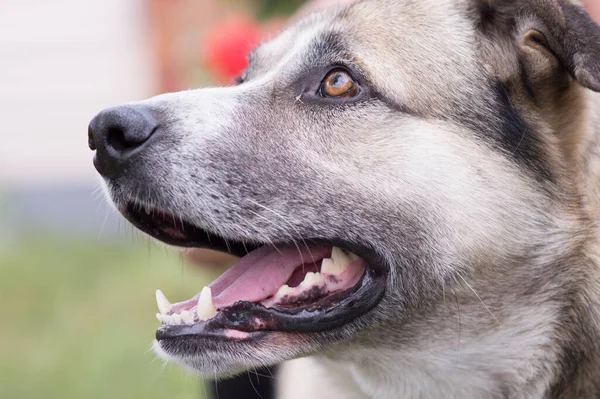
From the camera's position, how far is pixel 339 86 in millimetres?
2896

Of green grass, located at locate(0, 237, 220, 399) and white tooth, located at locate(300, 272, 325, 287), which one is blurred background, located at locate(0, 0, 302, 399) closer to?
green grass, located at locate(0, 237, 220, 399)

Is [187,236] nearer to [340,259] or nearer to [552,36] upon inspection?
[340,259]

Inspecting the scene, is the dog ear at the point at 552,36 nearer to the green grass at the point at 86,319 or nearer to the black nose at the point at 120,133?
the black nose at the point at 120,133

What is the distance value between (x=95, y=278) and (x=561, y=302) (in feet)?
17.7

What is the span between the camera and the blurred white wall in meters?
12.2

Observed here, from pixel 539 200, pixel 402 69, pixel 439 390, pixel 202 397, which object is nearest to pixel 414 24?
pixel 402 69

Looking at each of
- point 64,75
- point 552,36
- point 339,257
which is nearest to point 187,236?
point 339,257

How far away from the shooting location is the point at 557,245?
9.23ft

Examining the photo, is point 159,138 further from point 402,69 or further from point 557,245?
point 557,245

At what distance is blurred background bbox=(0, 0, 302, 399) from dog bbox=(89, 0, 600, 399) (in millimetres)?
470

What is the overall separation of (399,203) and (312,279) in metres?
0.36

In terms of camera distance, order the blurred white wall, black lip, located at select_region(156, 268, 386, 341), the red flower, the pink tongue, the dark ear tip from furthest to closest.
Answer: the blurred white wall, the red flower, the pink tongue, black lip, located at select_region(156, 268, 386, 341), the dark ear tip

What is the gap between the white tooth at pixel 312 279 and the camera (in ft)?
9.06

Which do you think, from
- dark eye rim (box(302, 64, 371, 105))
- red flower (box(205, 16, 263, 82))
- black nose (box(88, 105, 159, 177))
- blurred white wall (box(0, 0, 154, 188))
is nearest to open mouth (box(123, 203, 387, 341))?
black nose (box(88, 105, 159, 177))
